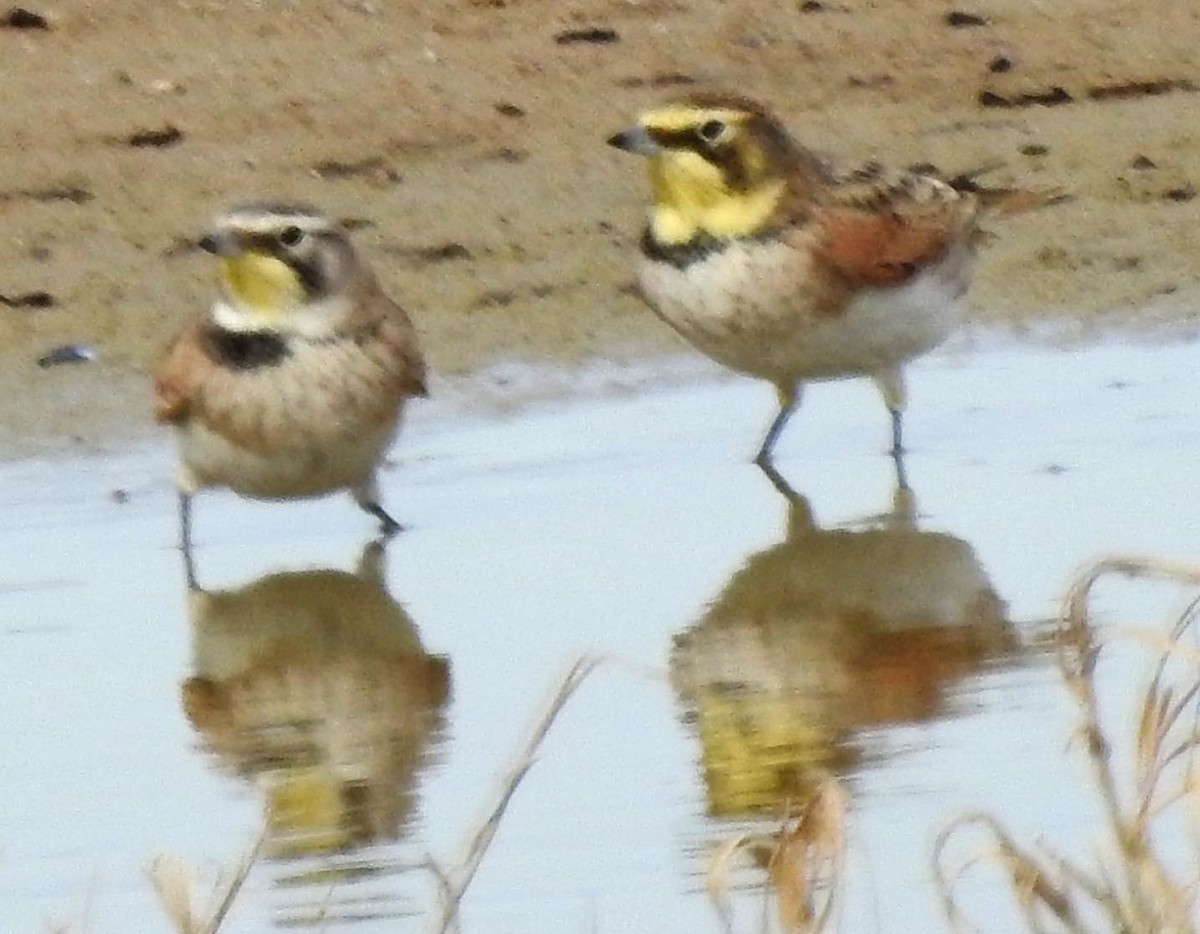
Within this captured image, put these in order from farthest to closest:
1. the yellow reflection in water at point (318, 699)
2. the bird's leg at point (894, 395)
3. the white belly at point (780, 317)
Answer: the bird's leg at point (894, 395) < the white belly at point (780, 317) < the yellow reflection in water at point (318, 699)

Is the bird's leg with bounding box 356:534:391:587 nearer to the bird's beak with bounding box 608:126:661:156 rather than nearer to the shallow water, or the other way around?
the shallow water

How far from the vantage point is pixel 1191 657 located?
476cm

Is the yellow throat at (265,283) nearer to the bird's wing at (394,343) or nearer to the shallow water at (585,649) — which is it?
the bird's wing at (394,343)

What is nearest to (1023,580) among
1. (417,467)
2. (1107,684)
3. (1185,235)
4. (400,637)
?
(1107,684)

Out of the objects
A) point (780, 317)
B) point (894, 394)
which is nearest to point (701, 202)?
point (780, 317)

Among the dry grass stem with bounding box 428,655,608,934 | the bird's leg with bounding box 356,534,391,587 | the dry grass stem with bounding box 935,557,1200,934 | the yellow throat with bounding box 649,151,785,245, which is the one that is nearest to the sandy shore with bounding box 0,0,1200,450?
the yellow throat with bounding box 649,151,785,245

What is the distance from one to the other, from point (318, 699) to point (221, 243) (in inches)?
68.1

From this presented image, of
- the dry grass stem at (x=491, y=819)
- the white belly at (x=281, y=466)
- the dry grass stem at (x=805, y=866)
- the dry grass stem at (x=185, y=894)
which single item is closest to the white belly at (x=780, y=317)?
the white belly at (x=281, y=466)

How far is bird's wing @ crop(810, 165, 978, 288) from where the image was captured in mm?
9234

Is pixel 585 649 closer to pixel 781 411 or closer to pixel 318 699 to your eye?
pixel 318 699

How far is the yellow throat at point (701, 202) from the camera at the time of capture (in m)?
9.30

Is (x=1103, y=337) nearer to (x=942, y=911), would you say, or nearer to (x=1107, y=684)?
(x=1107, y=684)

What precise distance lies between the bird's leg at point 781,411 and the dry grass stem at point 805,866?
4143mm

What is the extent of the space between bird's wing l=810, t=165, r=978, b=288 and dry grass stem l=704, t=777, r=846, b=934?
14.1ft
